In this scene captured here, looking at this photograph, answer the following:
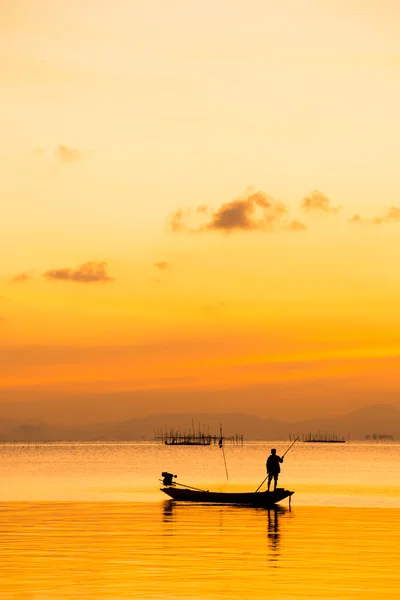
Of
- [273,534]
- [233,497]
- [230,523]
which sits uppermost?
[233,497]

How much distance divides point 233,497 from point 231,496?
162mm

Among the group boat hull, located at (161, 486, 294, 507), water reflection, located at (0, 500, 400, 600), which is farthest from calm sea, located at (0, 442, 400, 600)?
boat hull, located at (161, 486, 294, 507)

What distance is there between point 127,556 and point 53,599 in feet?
25.4

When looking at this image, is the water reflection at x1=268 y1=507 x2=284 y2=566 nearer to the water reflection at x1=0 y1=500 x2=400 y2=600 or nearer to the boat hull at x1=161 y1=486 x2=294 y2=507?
the water reflection at x1=0 y1=500 x2=400 y2=600

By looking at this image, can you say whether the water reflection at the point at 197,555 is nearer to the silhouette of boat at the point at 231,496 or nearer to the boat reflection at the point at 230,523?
the boat reflection at the point at 230,523

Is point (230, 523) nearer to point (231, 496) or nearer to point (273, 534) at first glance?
point (273, 534)

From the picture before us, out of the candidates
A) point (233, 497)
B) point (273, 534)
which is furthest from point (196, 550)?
point (233, 497)

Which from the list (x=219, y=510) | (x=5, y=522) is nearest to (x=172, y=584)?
(x=5, y=522)

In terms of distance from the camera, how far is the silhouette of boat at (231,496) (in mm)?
51125

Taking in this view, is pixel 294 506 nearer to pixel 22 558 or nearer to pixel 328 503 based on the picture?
pixel 328 503

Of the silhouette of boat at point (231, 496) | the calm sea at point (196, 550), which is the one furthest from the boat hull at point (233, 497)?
the calm sea at point (196, 550)

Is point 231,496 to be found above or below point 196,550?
above

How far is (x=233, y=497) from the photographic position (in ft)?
172

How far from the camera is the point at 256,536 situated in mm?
37031
